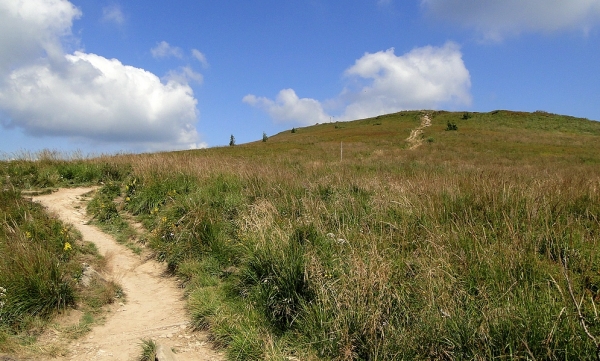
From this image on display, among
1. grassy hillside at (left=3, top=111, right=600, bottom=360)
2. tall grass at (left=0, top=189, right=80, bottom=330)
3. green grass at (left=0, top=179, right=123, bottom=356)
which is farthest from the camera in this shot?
tall grass at (left=0, top=189, right=80, bottom=330)

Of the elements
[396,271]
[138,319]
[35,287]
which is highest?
[396,271]

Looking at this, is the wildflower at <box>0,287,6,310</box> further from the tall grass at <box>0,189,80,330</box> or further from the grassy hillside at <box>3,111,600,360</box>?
the grassy hillside at <box>3,111,600,360</box>

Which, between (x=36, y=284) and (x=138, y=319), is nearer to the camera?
(x=36, y=284)

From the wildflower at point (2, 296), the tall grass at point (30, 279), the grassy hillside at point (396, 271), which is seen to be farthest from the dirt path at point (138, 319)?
the wildflower at point (2, 296)

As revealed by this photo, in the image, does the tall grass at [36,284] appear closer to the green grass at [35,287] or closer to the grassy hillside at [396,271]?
the green grass at [35,287]

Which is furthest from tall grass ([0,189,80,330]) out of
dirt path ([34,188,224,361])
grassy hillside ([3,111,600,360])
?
grassy hillside ([3,111,600,360])

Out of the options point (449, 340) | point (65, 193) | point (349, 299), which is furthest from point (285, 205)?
point (65, 193)

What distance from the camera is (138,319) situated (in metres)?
4.46

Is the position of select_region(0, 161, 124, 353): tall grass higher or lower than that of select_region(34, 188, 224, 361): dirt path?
higher

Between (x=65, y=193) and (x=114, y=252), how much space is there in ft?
14.9

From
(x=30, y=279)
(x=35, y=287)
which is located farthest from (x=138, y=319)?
(x=30, y=279)

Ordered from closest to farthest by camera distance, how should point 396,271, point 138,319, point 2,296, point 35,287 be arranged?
point 396,271 → point 2,296 → point 35,287 → point 138,319

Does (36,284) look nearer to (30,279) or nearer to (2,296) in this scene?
(30,279)

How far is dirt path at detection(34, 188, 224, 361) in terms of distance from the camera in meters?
A: 3.67
